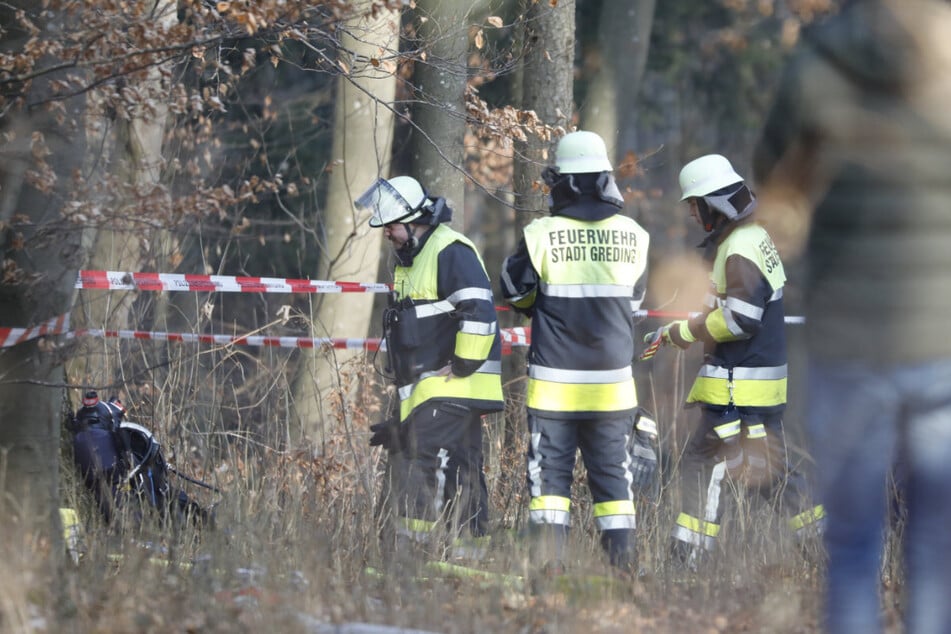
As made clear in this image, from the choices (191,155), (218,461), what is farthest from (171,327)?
(218,461)

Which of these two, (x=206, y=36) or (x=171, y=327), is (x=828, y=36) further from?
(x=171, y=327)

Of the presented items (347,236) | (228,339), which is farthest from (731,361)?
(347,236)

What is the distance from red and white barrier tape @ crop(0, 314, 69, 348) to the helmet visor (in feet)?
5.22

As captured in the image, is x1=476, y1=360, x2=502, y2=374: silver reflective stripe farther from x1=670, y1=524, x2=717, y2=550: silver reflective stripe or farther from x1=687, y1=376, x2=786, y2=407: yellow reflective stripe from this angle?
x1=670, y1=524, x2=717, y2=550: silver reflective stripe

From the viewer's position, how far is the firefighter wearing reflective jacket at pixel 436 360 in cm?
592

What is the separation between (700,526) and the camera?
6.23m

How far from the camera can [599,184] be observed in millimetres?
5707

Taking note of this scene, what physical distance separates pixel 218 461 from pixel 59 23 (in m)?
3.51

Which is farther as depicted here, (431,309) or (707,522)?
(707,522)

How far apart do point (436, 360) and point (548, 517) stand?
0.94m

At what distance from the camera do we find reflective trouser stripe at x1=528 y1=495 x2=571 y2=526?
564 centimetres

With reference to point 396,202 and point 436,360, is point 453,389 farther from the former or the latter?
point 396,202

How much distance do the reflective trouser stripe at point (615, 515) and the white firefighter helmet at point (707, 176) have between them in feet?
5.28

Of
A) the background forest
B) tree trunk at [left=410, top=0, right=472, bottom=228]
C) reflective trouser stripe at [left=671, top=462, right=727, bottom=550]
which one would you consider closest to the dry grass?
the background forest
